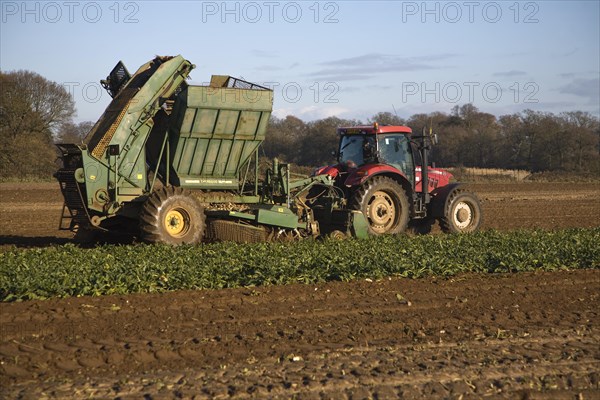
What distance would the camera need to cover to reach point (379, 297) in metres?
8.82

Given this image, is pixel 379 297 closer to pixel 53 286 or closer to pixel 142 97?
pixel 53 286

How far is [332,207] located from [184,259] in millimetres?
4434

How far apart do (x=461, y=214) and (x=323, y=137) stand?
87.6 ft

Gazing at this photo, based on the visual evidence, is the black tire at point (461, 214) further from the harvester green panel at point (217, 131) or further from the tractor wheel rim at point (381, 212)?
the harvester green panel at point (217, 131)

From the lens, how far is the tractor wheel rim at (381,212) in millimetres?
14344

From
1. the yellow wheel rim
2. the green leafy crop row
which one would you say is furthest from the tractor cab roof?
the yellow wheel rim

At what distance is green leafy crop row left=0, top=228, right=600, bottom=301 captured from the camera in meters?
8.80

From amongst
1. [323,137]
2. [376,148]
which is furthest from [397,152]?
[323,137]

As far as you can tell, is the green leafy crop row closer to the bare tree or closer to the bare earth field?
the bare earth field

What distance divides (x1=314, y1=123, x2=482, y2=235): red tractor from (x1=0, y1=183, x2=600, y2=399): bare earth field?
4.49m

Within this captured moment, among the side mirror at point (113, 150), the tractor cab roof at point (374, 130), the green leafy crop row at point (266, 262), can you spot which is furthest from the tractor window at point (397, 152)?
the side mirror at point (113, 150)

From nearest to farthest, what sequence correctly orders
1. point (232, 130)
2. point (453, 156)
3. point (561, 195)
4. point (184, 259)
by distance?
point (184, 259) < point (232, 130) < point (561, 195) < point (453, 156)

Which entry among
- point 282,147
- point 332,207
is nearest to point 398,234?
point 332,207

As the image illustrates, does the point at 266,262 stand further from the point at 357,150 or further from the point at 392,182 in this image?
the point at 357,150
